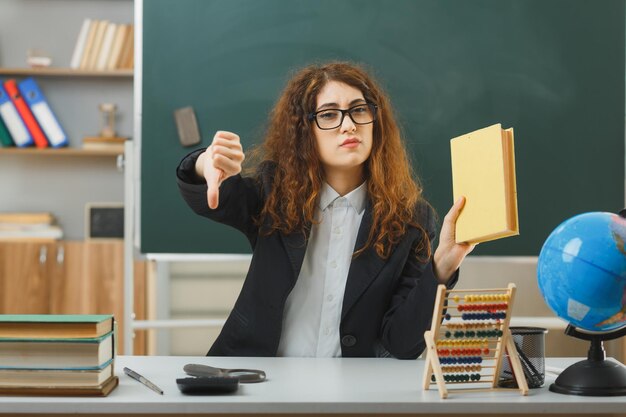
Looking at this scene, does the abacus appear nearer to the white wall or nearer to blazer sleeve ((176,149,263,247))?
blazer sleeve ((176,149,263,247))

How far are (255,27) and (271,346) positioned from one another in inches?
65.6

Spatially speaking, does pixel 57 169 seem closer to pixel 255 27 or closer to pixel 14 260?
pixel 14 260

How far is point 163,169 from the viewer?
10.5ft

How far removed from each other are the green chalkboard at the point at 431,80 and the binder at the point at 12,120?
52.0 inches

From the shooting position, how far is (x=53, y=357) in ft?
4.27

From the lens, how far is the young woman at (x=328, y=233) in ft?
6.38

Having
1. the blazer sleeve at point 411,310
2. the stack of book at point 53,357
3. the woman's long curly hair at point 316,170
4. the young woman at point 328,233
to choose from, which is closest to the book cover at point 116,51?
the woman's long curly hair at point 316,170

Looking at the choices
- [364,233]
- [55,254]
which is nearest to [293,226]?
[364,233]

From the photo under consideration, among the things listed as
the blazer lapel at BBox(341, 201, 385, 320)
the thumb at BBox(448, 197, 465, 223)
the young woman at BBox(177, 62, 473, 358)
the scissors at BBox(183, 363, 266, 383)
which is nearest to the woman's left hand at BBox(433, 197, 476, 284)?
the thumb at BBox(448, 197, 465, 223)

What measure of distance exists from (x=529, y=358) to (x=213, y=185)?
2.25ft

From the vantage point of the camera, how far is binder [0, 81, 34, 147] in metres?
4.18

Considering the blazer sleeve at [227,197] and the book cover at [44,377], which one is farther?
the blazer sleeve at [227,197]

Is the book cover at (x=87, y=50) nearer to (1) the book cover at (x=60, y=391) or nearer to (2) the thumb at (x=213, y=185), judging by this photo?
(2) the thumb at (x=213, y=185)

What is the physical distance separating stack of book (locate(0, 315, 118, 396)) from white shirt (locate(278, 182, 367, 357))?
2.31 ft
